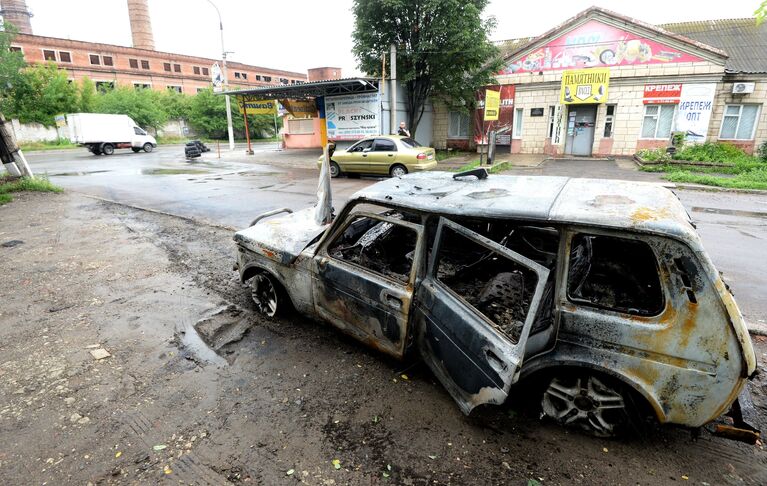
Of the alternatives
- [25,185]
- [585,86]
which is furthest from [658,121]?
[25,185]

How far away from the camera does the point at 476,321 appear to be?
2.54 metres

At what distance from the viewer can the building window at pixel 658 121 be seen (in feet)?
61.3

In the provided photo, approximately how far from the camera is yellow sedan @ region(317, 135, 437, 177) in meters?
13.7

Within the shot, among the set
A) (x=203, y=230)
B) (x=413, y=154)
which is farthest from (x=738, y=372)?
(x=413, y=154)

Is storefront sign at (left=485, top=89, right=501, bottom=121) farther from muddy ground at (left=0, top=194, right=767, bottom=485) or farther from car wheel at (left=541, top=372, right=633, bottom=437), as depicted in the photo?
car wheel at (left=541, top=372, right=633, bottom=437)

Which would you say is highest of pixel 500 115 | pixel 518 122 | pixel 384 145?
pixel 500 115

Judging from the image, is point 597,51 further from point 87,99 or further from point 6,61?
point 87,99

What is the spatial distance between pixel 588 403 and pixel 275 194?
10.6 m

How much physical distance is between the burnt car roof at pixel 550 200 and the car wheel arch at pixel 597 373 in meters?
0.87

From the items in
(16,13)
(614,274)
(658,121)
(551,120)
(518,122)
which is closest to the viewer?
(614,274)

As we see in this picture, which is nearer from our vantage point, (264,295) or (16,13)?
(264,295)

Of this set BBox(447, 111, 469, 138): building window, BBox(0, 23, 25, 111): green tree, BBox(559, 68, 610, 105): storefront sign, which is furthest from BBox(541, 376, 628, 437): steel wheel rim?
BBox(447, 111, 469, 138): building window

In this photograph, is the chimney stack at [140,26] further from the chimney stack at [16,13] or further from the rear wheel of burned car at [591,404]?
the rear wheel of burned car at [591,404]

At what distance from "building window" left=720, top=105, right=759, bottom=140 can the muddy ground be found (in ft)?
65.6
